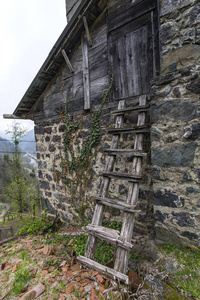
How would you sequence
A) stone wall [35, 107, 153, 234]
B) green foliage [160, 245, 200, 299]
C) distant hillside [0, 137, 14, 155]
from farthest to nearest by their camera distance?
distant hillside [0, 137, 14, 155], stone wall [35, 107, 153, 234], green foliage [160, 245, 200, 299]

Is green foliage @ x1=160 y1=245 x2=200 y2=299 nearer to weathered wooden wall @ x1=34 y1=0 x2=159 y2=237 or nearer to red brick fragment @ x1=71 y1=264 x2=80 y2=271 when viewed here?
weathered wooden wall @ x1=34 y1=0 x2=159 y2=237

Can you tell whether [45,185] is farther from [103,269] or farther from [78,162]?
[103,269]

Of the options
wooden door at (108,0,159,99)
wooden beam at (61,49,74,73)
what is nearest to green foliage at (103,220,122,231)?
wooden door at (108,0,159,99)

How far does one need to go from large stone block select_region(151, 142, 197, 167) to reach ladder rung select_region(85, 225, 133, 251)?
0.94 m

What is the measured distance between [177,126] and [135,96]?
3.56 ft

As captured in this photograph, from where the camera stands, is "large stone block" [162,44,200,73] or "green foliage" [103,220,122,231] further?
"green foliage" [103,220,122,231]

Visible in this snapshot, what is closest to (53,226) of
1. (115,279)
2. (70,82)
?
(115,279)

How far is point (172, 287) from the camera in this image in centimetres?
145

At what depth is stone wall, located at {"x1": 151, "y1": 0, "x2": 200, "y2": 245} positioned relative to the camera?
1593 mm

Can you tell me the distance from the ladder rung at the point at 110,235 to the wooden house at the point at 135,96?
47cm

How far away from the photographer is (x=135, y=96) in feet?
8.32

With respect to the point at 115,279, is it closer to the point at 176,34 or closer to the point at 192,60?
the point at 192,60

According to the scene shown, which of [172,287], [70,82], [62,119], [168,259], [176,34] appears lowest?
[172,287]

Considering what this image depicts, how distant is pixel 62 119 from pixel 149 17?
99.2 inches
